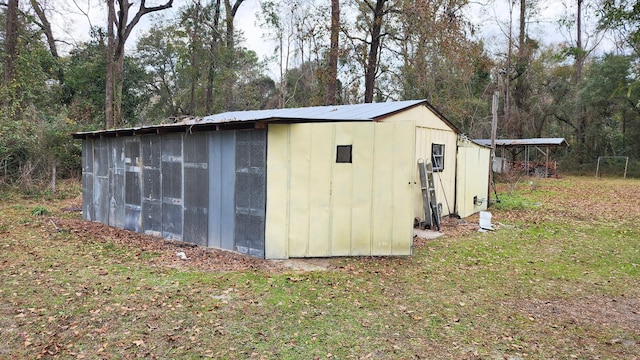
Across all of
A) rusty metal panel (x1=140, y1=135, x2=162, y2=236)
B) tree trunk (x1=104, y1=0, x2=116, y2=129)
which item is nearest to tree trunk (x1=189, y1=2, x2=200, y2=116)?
tree trunk (x1=104, y1=0, x2=116, y2=129)

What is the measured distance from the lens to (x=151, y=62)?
25.4 meters

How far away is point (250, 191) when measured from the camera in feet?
20.3

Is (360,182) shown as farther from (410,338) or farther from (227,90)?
(227,90)

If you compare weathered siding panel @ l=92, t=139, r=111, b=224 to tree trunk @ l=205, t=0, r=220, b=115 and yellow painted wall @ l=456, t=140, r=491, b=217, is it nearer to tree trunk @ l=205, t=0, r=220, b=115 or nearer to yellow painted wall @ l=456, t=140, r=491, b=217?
yellow painted wall @ l=456, t=140, r=491, b=217

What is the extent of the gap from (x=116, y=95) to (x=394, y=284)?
675 inches

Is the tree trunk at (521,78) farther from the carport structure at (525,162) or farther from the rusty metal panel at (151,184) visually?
the rusty metal panel at (151,184)

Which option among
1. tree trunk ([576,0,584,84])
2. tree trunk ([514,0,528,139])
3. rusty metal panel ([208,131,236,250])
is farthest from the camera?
tree trunk ([514,0,528,139])

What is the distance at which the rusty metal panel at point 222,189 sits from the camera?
644 centimetres

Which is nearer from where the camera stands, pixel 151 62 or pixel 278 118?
pixel 278 118

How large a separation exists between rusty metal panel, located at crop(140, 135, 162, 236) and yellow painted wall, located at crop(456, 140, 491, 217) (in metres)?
6.94

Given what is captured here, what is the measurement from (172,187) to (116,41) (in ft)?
43.4

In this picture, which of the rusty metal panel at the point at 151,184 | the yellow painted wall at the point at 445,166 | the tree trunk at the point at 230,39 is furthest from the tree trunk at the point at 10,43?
the yellow painted wall at the point at 445,166

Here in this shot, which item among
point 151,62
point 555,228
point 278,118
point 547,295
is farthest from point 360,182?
point 151,62

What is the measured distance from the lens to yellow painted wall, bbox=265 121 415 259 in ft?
19.7
